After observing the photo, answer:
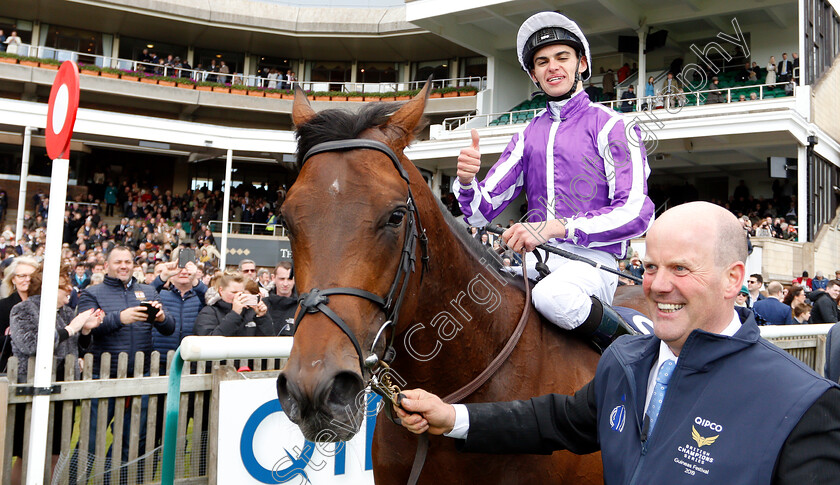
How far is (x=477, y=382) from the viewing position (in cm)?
189

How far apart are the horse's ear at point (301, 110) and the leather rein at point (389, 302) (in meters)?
0.17

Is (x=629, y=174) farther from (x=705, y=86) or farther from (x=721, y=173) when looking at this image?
(x=721, y=173)

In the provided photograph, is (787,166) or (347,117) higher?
(787,166)

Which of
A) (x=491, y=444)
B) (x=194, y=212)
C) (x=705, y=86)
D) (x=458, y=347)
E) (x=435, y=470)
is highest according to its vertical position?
(x=705, y=86)

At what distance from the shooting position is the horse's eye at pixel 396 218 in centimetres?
158

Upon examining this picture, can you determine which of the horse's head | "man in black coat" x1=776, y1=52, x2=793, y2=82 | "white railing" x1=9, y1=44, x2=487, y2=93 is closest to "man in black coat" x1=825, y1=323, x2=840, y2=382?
the horse's head

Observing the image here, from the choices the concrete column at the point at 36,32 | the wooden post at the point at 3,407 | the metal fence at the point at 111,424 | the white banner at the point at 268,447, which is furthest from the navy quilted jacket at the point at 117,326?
the concrete column at the point at 36,32

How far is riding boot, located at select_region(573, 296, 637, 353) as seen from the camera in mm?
2193

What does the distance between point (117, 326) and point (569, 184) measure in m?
3.34

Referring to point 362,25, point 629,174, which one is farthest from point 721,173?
point 629,174

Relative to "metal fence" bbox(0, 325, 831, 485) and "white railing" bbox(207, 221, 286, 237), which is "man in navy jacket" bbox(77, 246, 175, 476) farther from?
"white railing" bbox(207, 221, 286, 237)

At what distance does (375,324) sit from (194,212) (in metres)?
21.8

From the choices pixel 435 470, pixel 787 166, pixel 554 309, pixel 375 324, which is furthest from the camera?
pixel 787 166

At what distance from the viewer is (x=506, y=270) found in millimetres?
2361
